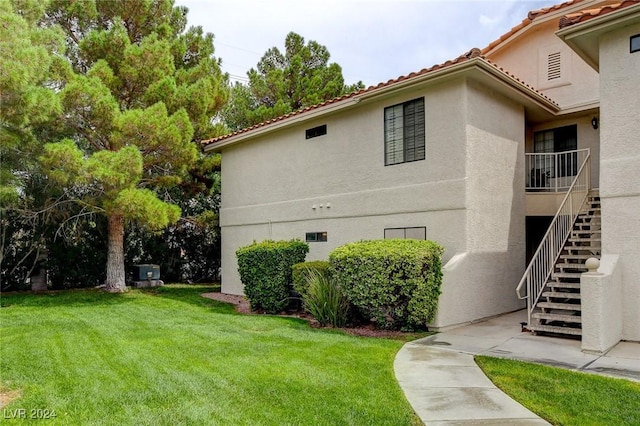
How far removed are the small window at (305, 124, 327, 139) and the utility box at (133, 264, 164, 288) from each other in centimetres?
889

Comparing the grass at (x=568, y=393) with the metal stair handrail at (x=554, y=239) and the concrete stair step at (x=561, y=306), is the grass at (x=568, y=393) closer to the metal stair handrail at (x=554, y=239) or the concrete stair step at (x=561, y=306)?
the concrete stair step at (x=561, y=306)

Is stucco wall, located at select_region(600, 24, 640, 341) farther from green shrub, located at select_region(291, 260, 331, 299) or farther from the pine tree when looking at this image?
the pine tree

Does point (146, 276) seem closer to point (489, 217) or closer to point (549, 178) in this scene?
point (489, 217)

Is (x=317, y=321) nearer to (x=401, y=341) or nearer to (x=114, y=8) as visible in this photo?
(x=401, y=341)

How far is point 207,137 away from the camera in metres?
17.8

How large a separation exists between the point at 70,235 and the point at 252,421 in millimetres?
14916

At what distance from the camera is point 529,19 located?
46.2ft

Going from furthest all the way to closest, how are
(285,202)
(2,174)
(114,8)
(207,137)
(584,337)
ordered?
(207,137) < (114,8) < (285,202) < (2,174) < (584,337)

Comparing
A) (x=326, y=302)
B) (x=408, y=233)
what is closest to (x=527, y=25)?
(x=408, y=233)

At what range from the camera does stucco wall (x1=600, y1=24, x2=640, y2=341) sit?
322 inches

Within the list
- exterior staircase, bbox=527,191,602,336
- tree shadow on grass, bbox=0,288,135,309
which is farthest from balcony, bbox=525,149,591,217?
tree shadow on grass, bbox=0,288,135,309

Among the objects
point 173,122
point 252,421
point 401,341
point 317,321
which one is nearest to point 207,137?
point 173,122

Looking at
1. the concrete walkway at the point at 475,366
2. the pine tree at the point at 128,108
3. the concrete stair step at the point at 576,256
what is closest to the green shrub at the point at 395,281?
the concrete walkway at the point at 475,366
